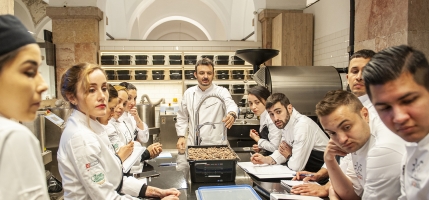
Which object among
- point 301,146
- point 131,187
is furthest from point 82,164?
point 301,146

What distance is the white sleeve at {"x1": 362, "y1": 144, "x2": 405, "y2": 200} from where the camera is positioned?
4.00ft

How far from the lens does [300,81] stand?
143 inches

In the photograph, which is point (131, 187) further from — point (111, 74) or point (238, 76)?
point (111, 74)

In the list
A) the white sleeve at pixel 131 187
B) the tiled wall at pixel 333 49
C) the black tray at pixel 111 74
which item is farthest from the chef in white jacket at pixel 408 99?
the black tray at pixel 111 74

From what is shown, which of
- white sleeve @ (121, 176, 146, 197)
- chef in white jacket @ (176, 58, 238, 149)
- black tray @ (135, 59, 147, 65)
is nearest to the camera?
white sleeve @ (121, 176, 146, 197)

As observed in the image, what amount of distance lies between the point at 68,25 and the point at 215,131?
4.39 m

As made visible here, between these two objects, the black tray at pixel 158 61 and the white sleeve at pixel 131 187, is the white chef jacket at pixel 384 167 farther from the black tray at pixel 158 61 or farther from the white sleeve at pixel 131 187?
the black tray at pixel 158 61

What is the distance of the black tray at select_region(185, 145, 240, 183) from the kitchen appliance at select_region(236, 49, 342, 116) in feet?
6.06

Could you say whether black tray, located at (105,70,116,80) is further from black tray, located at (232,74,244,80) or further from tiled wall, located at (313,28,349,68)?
tiled wall, located at (313,28,349,68)

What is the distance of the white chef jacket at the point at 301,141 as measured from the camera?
2.27 m

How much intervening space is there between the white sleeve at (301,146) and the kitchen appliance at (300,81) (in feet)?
3.91

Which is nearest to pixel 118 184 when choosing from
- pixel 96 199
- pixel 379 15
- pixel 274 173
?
pixel 96 199

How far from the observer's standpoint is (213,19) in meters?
13.7

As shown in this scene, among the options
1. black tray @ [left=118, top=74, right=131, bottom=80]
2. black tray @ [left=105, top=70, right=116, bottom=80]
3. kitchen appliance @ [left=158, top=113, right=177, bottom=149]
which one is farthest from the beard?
black tray @ [left=105, top=70, right=116, bottom=80]
